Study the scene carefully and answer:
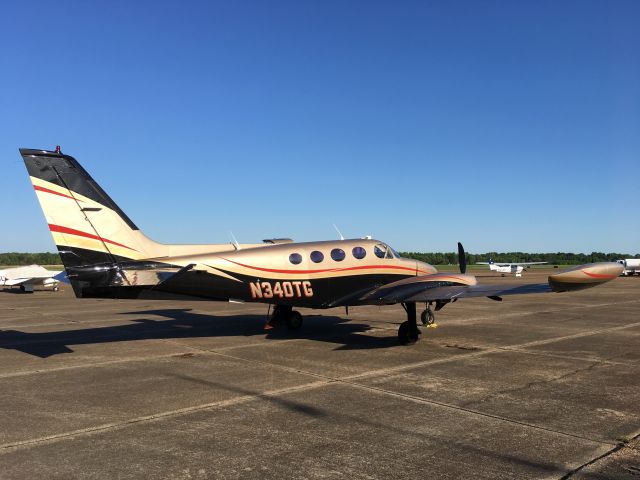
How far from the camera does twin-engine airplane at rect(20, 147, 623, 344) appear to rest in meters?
11.9

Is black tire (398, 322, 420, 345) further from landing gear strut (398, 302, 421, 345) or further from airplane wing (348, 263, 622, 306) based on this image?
airplane wing (348, 263, 622, 306)

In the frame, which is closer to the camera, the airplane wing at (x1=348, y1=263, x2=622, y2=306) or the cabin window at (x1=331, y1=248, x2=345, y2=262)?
the airplane wing at (x1=348, y1=263, x2=622, y2=306)

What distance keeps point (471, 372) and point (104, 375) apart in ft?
25.7

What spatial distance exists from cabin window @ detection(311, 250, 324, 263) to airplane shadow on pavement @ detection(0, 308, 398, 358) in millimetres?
2467

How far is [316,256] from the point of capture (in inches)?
576

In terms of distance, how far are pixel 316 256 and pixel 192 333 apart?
208 inches

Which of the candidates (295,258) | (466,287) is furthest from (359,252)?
(466,287)

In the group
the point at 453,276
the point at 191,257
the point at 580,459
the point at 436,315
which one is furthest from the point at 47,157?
the point at 436,315

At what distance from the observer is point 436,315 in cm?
2081

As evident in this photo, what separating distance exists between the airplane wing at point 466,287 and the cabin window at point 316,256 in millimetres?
1738

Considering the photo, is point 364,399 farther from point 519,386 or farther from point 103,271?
point 103,271

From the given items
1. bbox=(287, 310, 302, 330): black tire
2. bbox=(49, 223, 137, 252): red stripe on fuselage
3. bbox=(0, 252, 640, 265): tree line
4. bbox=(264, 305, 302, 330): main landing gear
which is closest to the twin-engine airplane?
bbox=(49, 223, 137, 252): red stripe on fuselage

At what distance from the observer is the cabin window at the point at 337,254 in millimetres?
14813

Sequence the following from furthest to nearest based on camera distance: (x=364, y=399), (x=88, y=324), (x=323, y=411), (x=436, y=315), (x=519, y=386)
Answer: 1. (x=436, y=315)
2. (x=88, y=324)
3. (x=519, y=386)
4. (x=364, y=399)
5. (x=323, y=411)
